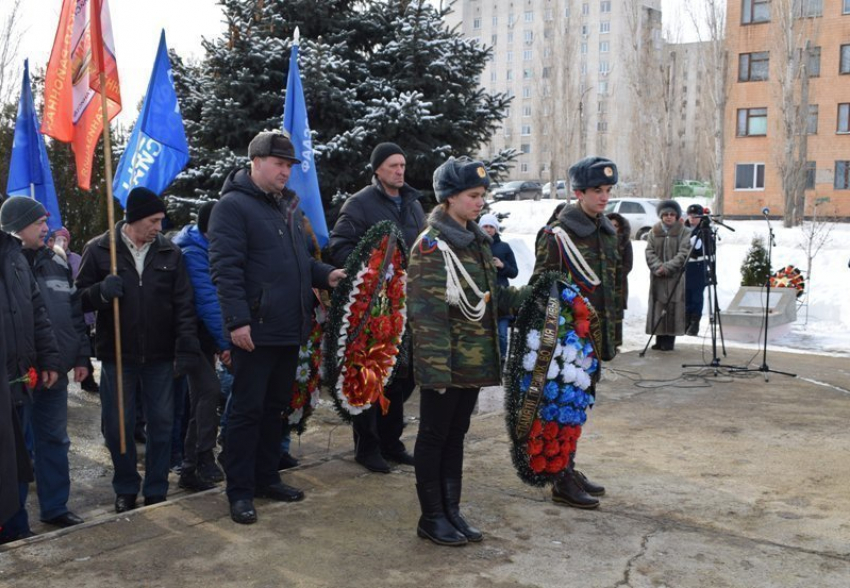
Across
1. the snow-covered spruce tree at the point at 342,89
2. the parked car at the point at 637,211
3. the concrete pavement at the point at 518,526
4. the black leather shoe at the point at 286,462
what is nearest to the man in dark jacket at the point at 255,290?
the concrete pavement at the point at 518,526

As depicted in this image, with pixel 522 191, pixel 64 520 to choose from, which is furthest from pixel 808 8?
pixel 64 520

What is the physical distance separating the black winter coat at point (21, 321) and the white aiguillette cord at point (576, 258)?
9.69ft

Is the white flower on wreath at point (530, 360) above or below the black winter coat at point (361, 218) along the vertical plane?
below

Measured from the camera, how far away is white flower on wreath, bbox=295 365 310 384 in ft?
19.2

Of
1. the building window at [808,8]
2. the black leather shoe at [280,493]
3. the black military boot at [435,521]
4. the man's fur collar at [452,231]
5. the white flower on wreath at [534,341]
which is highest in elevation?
the building window at [808,8]

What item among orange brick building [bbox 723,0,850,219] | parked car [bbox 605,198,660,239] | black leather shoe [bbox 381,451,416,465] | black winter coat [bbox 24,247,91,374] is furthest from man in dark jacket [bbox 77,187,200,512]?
orange brick building [bbox 723,0,850,219]

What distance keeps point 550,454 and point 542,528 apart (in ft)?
1.41

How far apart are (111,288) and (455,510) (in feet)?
7.79

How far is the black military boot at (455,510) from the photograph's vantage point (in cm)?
452

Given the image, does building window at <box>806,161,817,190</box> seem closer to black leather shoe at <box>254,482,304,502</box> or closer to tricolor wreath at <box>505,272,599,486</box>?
tricolor wreath at <box>505,272,599,486</box>

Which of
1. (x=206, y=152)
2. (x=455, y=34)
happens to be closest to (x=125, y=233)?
(x=206, y=152)

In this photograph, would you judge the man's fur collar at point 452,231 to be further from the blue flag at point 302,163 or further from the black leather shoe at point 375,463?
the blue flag at point 302,163

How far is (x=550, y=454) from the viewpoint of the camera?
4988 mm

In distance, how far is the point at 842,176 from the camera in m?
38.8
